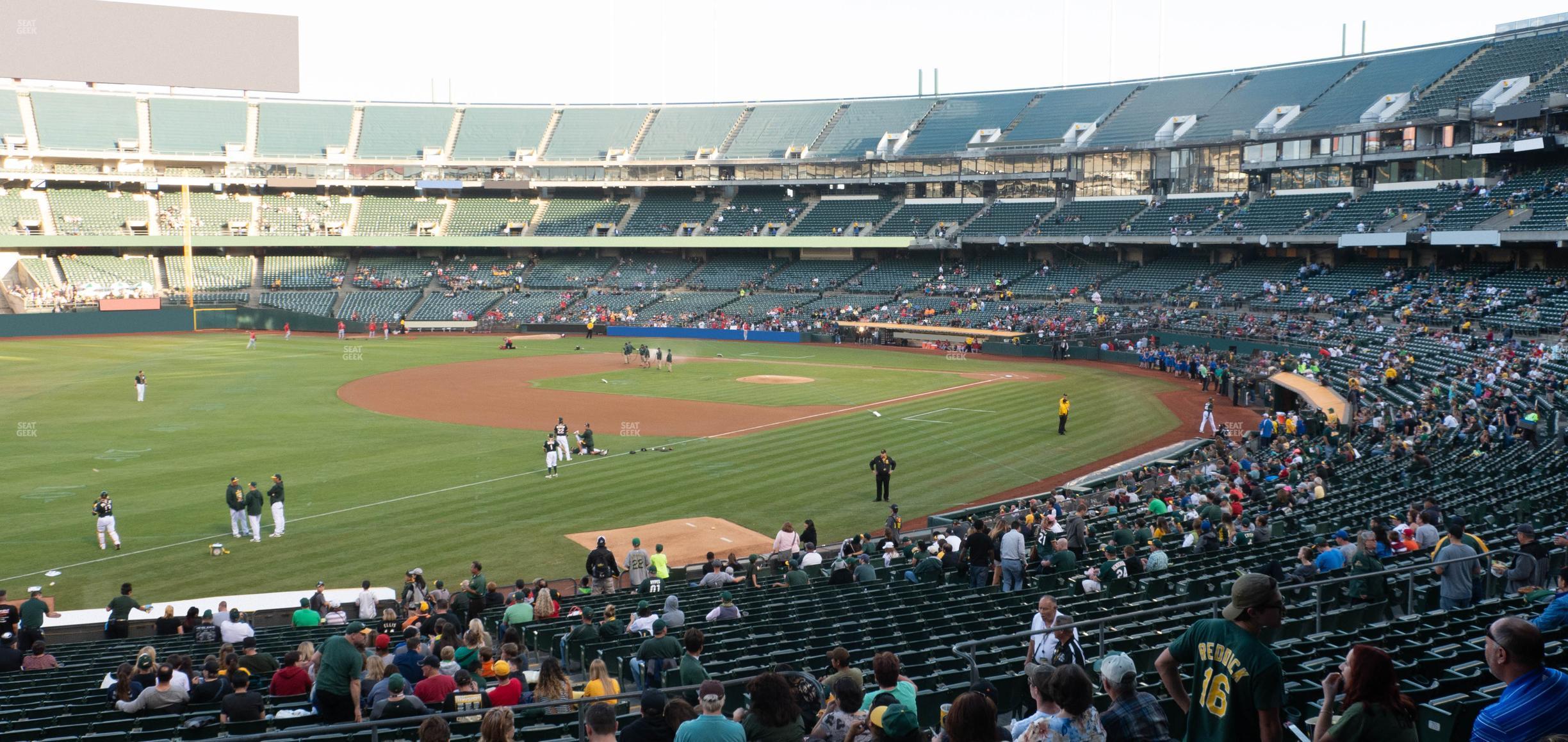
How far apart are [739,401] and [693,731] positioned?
37429mm

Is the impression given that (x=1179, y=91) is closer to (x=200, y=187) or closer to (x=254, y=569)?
(x=254, y=569)

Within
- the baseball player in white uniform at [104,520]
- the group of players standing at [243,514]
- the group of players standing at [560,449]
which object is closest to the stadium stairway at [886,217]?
the group of players standing at [560,449]

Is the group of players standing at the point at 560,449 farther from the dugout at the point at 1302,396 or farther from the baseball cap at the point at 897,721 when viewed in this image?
the baseball cap at the point at 897,721

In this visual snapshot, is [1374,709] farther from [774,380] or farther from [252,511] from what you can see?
Answer: [774,380]

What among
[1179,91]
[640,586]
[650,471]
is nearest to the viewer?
[640,586]

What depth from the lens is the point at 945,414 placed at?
4006cm

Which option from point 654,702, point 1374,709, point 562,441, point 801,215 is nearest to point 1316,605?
point 1374,709

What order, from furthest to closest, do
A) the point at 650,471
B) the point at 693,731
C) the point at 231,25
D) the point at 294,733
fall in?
the point at 231,25
the point at 650,471
the point at 294,733
the point at 693,731

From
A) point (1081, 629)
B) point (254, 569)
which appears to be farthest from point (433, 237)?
point (1081, 629)

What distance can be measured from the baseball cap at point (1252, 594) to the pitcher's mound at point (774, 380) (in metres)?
44.3

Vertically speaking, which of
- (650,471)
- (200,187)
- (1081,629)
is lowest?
(650,471)

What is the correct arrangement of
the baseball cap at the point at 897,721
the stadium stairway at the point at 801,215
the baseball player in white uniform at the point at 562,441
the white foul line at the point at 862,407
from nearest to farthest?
the baseball cap at the point at 897,721 < the baseball player in white uniform at the point at 562,441 < the white foul line at the point at 862,407 < the stadium stairway at the point at 801,215

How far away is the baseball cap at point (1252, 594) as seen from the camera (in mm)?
5070

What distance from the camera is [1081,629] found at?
10.9 meters
